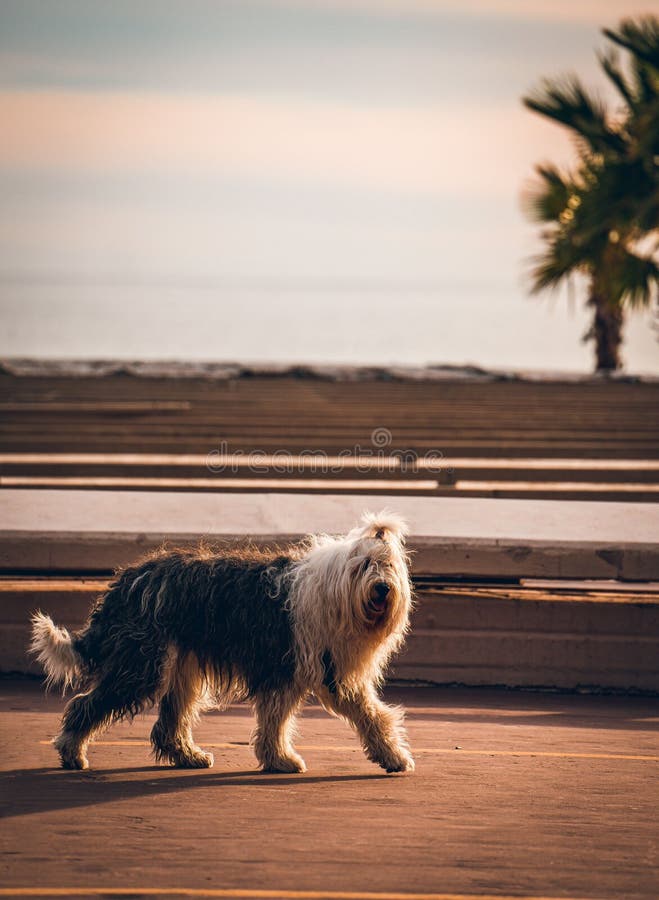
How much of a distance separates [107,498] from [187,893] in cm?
596

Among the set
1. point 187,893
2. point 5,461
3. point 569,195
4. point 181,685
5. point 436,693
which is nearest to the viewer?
point 187,893

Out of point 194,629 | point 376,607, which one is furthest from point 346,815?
point 194,629

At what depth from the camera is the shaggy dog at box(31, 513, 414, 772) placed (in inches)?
246

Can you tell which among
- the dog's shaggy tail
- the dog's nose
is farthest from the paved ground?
the dog's nose

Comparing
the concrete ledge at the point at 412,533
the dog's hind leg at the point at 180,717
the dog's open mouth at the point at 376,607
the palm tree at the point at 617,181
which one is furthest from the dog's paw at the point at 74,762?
the palm tree at the point at 617,181

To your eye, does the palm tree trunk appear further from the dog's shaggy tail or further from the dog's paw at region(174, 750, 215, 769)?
the dog's shaggy tail

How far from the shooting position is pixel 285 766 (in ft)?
21.3

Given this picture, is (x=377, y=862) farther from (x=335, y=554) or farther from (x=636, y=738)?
(x=636, y=738)

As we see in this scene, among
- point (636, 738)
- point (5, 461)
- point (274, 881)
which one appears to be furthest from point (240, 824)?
point (5, 461)

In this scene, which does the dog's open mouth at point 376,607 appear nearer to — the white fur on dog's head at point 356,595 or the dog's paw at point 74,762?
the white fur on dog's head at point 356,595

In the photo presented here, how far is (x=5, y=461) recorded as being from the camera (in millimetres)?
16797

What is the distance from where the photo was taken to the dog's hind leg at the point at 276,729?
6414 mm

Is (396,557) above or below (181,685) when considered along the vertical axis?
above

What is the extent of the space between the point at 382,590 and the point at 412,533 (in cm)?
256
